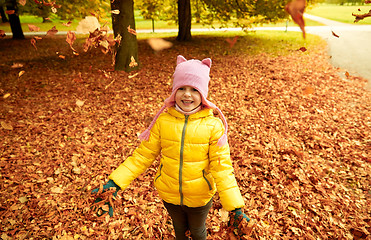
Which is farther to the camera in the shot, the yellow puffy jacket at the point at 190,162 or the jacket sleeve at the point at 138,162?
the jacket sleeve at the point at 138,162

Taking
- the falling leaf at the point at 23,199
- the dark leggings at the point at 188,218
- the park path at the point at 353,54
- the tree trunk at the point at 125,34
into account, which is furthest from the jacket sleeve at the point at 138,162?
the park path at the point at 353,54

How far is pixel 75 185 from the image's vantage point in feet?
11.9

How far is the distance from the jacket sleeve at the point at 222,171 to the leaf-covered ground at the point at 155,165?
1308mm

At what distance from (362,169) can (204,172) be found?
11.2 ft

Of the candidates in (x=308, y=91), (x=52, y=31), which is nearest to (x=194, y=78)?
(x=52, y=31)

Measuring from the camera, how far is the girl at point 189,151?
6.30 ft

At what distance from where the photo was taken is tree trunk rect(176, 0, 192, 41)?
38.6 feet

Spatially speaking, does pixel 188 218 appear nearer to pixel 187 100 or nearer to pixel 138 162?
pixel 138 162

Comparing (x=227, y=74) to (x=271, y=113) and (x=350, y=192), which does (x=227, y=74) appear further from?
(x=350, y=192)

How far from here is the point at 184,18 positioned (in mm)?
12133

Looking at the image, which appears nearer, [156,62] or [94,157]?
[94,157]

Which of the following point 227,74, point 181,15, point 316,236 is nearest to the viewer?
point 316,236

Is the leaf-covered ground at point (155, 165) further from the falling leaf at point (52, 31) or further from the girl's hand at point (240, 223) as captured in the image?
the falling leaf at point (52, 31)

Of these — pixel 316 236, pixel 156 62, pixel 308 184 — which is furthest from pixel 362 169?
pixel 156 62
